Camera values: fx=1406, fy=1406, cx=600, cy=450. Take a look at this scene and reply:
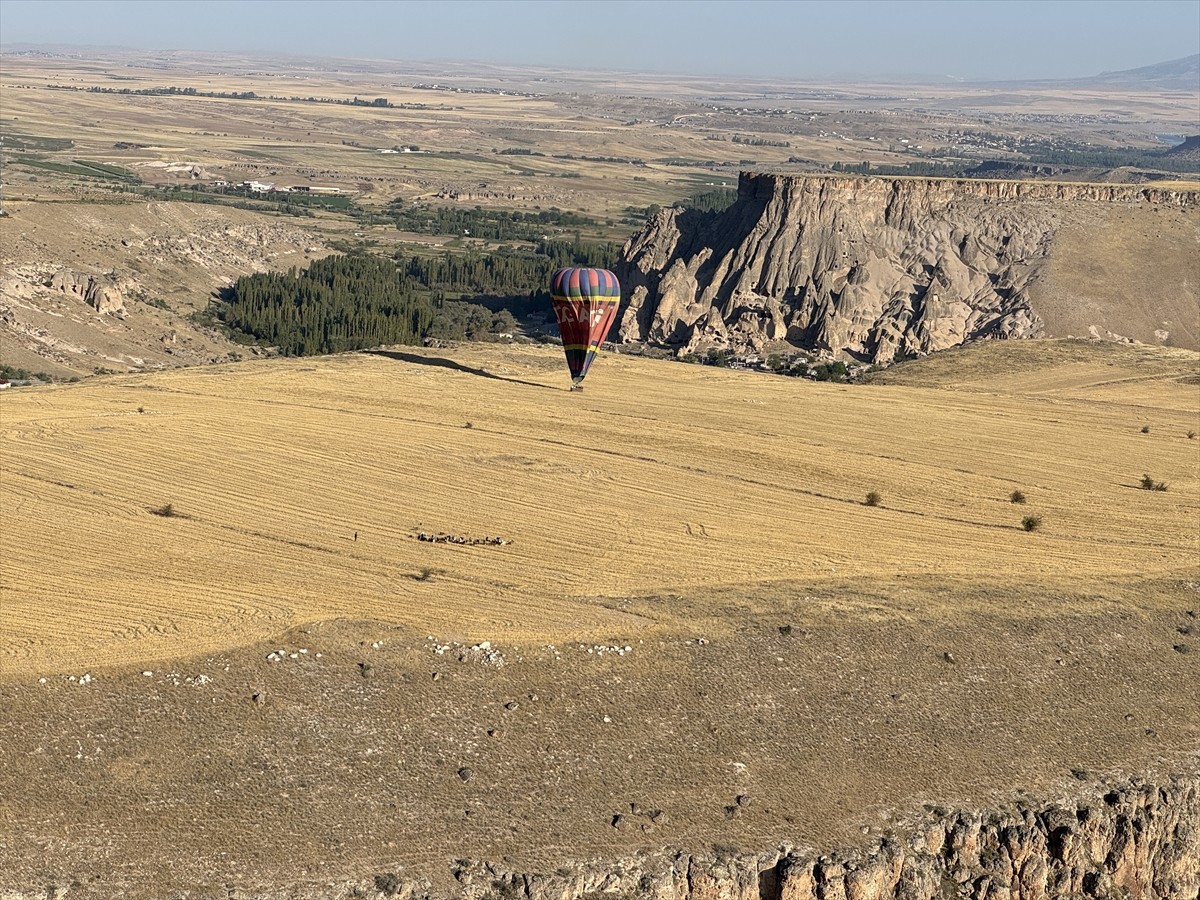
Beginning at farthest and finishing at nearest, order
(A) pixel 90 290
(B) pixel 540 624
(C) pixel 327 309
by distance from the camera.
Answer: (C) pixel 327 309 < (A) pixel 90 290 < (B) pixel 540 624

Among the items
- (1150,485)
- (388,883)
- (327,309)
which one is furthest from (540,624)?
(327,309)

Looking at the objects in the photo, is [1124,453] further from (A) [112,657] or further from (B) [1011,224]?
(B) [1011,224]

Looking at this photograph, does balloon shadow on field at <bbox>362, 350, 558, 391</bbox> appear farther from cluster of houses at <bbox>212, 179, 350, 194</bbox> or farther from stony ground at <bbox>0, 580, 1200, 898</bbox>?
cluster of houses at <bbox>212, 179, 350, 194</bbox>

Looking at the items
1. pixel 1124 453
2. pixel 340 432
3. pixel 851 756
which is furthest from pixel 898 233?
pixel 851 756

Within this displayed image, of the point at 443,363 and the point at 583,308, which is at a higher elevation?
the point at 583,308

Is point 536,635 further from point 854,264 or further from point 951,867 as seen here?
point 854,264

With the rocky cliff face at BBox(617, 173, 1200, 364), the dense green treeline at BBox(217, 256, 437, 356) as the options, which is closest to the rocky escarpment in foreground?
the rocky cliff face at BBox(617, 173, 1200, 364)
